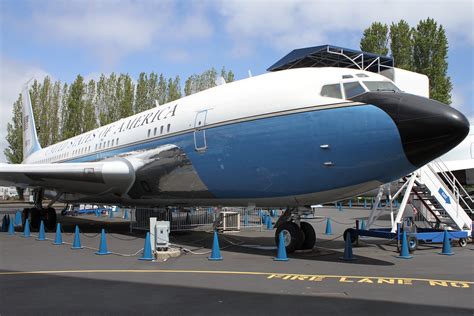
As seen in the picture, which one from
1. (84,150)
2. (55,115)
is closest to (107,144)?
(84,150)

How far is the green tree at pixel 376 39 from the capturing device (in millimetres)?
46719

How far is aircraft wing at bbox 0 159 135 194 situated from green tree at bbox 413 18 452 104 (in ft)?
119

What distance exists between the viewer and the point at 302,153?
9.95 metres

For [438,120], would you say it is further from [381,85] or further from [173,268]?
[173,268]

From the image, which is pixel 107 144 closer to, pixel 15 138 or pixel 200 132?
pixel 200 132

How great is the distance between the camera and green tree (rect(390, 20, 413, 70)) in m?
45.2

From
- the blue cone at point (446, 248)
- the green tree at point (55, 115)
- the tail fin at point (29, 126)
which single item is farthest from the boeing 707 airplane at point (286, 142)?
the green tree at point (55, 115)

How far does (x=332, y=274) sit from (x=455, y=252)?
5415 mm

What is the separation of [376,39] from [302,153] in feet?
134

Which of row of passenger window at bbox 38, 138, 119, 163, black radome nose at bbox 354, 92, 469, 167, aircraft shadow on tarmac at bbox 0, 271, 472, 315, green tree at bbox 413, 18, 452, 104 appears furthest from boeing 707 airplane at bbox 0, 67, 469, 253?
green tree at bbox 413, 18, 452, 104

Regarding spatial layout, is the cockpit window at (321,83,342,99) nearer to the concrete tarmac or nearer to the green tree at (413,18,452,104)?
the concrete tarmac

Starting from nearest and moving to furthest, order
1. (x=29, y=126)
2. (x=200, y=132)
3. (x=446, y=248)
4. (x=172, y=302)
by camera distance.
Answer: (x=172, y=302)
(x=446, y=248)
(x=200, y=132)
(x=29, y=126)

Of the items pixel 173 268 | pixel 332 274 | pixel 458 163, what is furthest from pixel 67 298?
pixel 458 163

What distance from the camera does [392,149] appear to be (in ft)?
29.6
